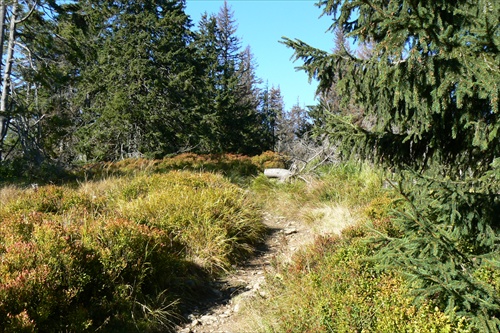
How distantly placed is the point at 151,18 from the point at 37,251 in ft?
58.3

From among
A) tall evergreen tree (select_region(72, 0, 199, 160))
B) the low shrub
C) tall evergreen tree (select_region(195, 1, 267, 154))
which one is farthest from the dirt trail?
tall evergreen tree (select_region(195, 1, 267, 154))

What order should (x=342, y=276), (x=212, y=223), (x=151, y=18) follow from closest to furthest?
(x=342, y=276), (x=212, y=223), (x=151, y=18)

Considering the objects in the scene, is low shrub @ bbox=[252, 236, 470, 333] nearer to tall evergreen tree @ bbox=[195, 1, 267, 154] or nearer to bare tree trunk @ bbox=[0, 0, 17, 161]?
bare tree trunk @ bbox=[0, 0, 17, 161]

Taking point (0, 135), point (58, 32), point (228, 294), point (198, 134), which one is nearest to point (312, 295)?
point (228, 294)

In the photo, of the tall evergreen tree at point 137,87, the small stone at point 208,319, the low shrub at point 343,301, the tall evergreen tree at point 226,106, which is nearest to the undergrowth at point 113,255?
the small stone at point 208,319

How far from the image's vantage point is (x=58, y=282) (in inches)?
139

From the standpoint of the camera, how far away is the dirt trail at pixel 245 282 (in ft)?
14.2

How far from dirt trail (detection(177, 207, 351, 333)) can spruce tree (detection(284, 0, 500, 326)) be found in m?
2.03

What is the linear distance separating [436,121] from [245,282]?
10.8 ft

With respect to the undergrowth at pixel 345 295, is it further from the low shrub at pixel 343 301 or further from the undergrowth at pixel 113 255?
the undergrowth at pixel 113 255

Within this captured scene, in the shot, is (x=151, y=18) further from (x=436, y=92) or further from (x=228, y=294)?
(x=436, y=92)

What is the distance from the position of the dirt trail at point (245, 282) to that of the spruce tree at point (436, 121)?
203 cm

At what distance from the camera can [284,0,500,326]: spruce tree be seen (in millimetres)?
2557

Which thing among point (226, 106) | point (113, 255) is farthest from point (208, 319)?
point (226, 106)
